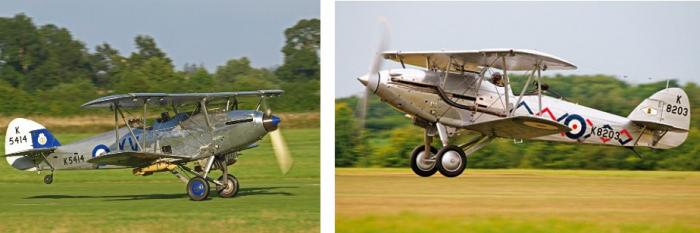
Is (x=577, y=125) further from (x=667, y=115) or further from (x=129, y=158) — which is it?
(x=129, y=158)

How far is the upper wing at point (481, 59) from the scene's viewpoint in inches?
380

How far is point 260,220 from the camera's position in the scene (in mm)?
10562

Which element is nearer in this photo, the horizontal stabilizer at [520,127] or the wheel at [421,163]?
the horizontal stabilizer at [520,127]

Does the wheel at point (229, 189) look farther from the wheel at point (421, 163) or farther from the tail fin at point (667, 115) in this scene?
the tail fin at point (667, 115)

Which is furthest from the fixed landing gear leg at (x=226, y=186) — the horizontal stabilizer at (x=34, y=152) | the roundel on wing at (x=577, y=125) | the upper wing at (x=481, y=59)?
the roundel on wing at (x=577, y=125)

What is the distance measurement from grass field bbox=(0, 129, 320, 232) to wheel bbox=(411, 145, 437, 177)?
1.19 meters

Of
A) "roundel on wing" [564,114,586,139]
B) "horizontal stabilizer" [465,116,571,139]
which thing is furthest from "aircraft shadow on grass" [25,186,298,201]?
"roundel on wing" [564,114,586,139]

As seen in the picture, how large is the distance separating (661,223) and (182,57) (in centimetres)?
993

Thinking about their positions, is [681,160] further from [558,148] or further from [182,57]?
[182,57]

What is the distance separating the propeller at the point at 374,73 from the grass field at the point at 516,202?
68 cm

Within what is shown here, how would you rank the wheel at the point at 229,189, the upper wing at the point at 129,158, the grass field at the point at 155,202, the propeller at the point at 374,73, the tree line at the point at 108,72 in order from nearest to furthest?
1. the propeller at the point at 374,73
2. the grass field at the point at 155,202
3. the upper wing at the point at 129,158
4. the wheel at the point at 229,189
5. the tree line at the point at 108,72

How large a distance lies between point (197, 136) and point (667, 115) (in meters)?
4.78

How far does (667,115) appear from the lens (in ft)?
33.5

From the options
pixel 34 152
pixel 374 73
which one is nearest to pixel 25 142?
pixel 34 152
